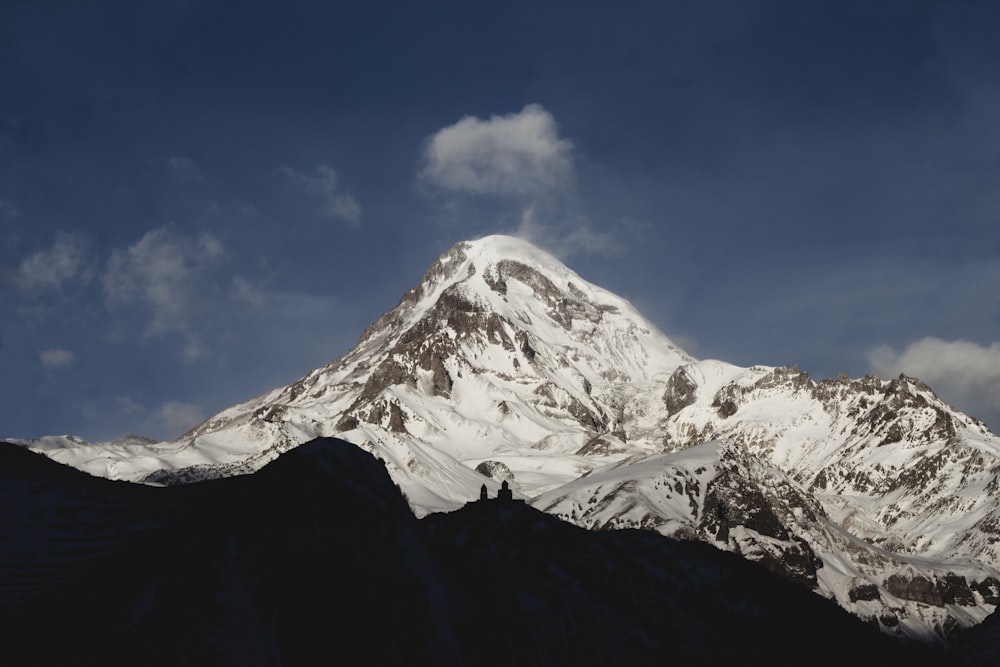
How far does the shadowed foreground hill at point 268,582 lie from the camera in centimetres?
3694

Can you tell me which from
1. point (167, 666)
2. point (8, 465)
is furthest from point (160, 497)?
point (167, 666)

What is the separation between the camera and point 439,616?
43.8m

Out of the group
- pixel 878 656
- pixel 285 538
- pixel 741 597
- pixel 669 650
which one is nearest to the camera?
pixel 285 538

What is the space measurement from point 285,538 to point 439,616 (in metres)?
6.45

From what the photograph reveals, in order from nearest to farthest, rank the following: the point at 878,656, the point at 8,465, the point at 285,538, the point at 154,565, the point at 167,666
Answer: the point at 167,666
the point at 154,565
the point at 285,538
the point at 8,465
the point at 878,656

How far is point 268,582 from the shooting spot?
4056cm

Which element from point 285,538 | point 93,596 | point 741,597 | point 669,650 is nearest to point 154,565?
point 93,596

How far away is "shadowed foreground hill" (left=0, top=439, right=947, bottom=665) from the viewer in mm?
36938

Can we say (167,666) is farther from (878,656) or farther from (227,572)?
(878,656)

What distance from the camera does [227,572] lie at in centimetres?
3959

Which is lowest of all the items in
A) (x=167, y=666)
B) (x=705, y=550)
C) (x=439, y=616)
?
(x=167, y=666)

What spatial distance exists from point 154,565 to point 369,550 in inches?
324

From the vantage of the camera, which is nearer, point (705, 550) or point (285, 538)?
point (285, 538)

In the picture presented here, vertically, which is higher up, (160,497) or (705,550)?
(705,550)
